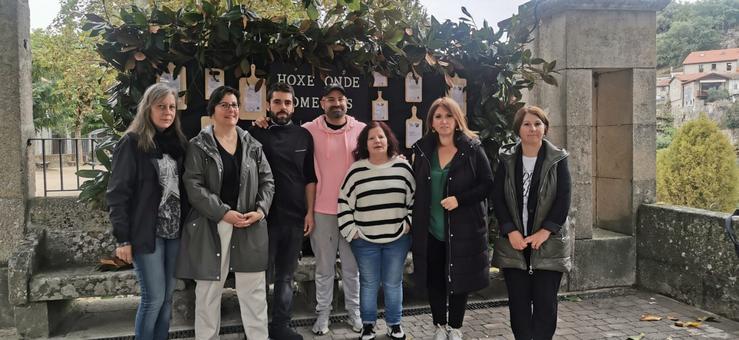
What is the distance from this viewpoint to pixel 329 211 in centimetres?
413

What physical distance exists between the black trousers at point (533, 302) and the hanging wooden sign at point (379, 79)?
7.26 feet

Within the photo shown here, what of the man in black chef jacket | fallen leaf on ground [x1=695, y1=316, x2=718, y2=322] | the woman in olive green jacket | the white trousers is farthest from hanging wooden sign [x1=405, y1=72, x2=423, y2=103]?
fallen leaf on ground [x1=695, y1=316, x2=718, y2=322]

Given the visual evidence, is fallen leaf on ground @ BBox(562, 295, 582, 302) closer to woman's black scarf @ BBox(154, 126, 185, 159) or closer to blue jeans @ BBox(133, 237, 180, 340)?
blue jeans @ BBox(133, 237, 180, 340)

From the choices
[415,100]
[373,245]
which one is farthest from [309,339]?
[415,100]

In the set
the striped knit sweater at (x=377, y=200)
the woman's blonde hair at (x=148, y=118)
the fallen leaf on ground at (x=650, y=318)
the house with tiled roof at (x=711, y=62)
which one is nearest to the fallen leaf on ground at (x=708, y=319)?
the fallen leaf on ground at (x=650, y=318)

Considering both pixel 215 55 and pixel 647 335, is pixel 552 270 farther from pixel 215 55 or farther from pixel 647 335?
pixel 215 55

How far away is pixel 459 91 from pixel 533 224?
7.18ft

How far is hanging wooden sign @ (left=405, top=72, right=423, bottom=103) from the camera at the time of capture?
5.18 m

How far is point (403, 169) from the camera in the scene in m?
3.94

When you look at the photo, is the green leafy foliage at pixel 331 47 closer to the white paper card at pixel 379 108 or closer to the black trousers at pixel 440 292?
the white paper card at pixel 379 108

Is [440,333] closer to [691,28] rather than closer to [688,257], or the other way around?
[688,257]

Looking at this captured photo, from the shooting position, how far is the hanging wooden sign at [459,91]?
17.6 ft

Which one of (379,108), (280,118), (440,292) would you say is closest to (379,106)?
(379,108)

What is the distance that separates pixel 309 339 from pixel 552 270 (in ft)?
6.40
